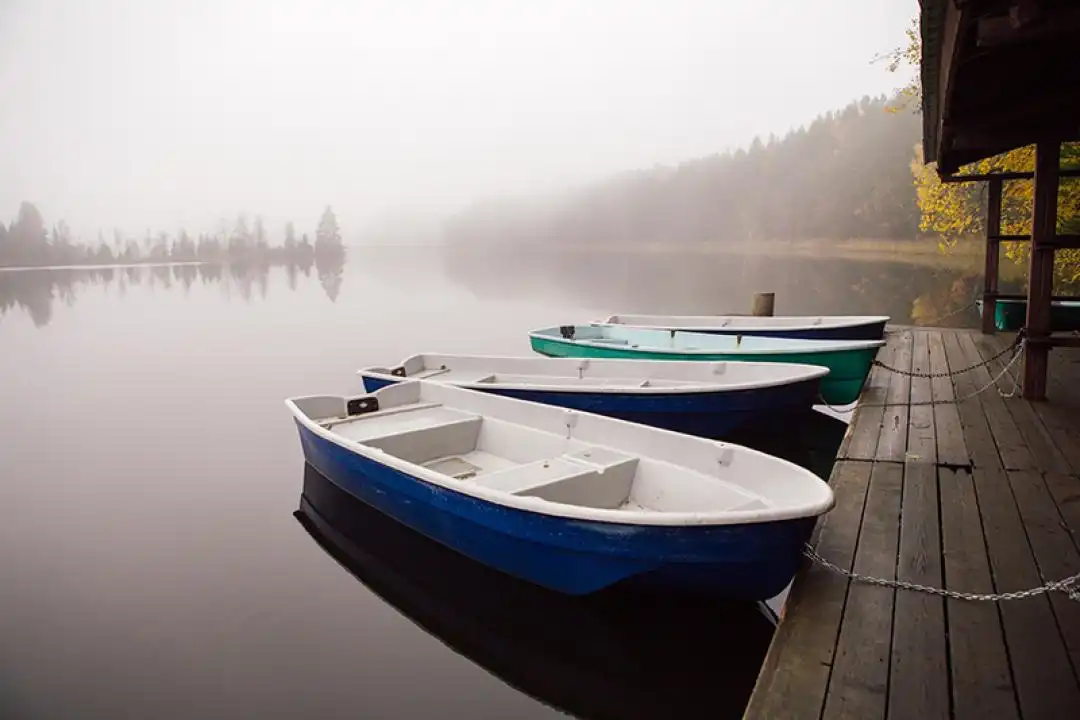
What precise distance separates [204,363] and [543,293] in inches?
897

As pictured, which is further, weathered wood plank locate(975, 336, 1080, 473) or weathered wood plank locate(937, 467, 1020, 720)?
weathered wood plank locate(975, 336, 1080, 473)

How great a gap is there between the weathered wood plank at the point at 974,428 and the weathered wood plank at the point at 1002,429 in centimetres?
4

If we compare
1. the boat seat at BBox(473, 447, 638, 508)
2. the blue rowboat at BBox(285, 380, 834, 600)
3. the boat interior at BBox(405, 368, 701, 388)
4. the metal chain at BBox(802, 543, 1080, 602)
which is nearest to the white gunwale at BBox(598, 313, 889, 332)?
the boat interior at BBox(405, 368, 701, 388)

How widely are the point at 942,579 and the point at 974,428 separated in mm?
3203

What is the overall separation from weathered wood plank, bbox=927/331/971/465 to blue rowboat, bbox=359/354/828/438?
1249 mm

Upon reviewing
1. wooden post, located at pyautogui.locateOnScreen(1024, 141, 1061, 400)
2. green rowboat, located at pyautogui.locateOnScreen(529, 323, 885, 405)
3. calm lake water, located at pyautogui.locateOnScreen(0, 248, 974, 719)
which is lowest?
calm lake water, located at pyautogui.locateOnScreen(0, 248, 974, 719)

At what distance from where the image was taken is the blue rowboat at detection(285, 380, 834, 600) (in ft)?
12.5

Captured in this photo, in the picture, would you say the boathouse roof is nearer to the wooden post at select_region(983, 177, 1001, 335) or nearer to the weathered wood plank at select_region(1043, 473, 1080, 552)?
the wooden post at select_region(983, 177, 1001, 335)

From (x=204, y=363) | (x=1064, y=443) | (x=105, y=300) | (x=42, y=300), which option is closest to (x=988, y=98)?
(x=1064, y=443)

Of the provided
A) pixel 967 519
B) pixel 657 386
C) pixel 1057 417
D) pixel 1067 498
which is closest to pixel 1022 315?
pixel 1057 417

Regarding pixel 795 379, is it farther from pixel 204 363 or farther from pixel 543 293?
pixel 543 293

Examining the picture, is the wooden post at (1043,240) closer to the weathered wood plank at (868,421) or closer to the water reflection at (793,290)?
the weathered wood plank at (868,421)

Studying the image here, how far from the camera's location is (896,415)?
6887 mm

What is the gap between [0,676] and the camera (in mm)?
4875
